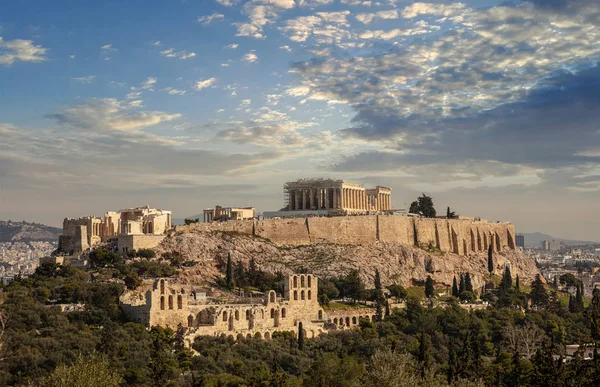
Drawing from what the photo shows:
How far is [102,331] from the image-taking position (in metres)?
50.4

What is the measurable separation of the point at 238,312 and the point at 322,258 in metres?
27.7

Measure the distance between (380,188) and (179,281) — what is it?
5175 cm

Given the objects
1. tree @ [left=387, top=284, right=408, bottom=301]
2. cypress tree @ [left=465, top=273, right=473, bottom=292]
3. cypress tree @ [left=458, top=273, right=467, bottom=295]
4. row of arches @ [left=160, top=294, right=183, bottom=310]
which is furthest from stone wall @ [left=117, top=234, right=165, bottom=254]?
cypress tree @ [left=465, top=273, right=473, bottom=292]

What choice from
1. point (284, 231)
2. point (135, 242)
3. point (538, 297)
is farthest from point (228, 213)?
point (538, 297)

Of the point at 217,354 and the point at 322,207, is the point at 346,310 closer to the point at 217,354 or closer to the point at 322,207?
the point at 217,354

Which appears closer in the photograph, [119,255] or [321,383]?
[321,383]

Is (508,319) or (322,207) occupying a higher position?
(322,207)

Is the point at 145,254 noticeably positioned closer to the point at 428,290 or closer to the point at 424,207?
the point at 428,290

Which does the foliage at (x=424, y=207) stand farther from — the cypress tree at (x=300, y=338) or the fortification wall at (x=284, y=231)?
the cypress tree at (x=300, y=338)

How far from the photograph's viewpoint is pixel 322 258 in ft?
276

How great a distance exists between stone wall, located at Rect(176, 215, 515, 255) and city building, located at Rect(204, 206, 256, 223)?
7209mm

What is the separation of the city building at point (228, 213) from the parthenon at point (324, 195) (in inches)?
259

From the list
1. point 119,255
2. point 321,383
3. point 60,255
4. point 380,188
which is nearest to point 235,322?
point 321,383

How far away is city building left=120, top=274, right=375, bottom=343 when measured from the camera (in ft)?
178
